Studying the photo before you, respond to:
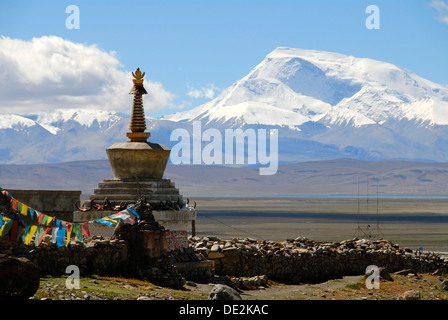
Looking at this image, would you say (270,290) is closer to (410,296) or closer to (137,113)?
(410,296)

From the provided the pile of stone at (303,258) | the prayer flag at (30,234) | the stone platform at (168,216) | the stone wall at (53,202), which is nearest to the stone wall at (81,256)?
the prayer flag at (30,234)

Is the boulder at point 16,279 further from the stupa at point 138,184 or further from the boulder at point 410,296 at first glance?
the stupa at point 138,184

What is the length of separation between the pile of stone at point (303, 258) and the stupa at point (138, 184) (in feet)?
5.08

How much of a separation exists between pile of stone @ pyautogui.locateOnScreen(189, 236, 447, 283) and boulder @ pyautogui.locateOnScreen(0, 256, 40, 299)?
38.8ft

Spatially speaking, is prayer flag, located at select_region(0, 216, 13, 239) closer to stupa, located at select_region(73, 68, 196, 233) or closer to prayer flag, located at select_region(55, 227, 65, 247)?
prayer flag, located at select_region(55, 227, 65, 247)

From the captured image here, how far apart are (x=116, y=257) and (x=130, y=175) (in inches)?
328

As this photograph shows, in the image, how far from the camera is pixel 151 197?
30891 millimetres

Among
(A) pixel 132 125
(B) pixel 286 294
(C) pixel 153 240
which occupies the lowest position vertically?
(B) pixel 286 294

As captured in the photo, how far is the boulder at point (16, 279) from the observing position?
1747 centimetres

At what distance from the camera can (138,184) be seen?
102 feet

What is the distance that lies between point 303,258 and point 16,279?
635 inches
